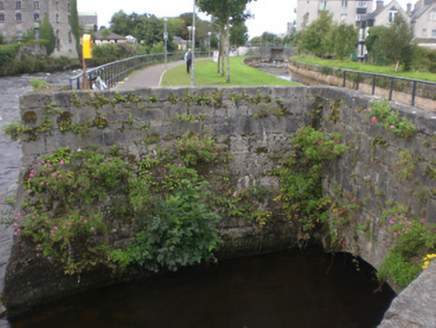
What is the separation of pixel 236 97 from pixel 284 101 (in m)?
1.08

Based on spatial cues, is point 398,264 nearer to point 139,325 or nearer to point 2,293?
point 139,325

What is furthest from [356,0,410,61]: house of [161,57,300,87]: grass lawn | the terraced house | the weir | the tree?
the weir

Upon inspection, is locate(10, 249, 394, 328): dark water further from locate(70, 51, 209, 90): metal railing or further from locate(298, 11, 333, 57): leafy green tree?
locate(298, 11, 333, 57): leafy green tree

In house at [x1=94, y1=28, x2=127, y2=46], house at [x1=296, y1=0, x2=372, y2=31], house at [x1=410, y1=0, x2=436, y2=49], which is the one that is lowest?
house at [x1=94, y1=28, x2=127, y2=46]

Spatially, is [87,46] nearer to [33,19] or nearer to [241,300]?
[241,300]

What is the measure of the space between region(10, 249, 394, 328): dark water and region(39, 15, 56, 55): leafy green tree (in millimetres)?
61511

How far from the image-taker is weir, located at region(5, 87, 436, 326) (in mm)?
7598

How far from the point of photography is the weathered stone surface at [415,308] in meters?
3.21

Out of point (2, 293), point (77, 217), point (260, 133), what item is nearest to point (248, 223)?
point (260, 133)

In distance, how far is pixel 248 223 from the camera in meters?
9.83

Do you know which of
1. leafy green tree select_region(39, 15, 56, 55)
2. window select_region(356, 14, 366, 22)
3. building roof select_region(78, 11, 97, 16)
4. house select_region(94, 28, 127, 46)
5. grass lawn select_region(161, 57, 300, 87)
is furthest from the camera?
building roof select_region(78, 11, 97, 16)

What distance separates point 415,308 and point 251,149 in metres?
6.49

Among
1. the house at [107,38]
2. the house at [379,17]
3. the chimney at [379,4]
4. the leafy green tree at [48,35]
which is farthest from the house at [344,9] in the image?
the leafy green tree at [48,35]

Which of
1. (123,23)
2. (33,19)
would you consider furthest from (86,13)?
(33,19)
